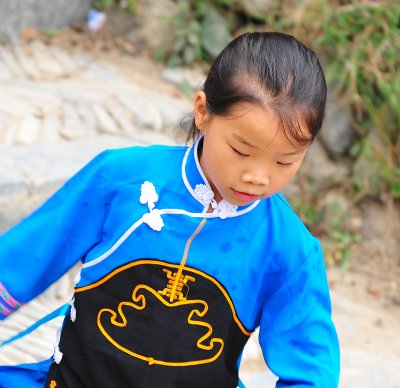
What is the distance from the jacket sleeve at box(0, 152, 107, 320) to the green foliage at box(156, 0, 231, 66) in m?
3.69

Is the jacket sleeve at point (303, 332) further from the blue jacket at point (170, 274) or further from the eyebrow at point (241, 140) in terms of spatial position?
the eyebrow at point (241, 140)

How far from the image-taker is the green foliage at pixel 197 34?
5.51m

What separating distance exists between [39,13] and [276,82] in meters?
3.94

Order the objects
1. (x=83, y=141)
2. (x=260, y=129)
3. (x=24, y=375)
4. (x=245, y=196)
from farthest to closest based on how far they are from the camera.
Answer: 1. (x=83, y=141)
2. (x=24, y=375)
3. (x=245, y=196)
4. (x=260, y=129)

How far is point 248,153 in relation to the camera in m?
1.67

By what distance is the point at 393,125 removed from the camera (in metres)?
4.89

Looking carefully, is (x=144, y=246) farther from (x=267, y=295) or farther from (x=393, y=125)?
(x=393, y=125)

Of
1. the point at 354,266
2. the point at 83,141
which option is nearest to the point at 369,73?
the point at 354,266

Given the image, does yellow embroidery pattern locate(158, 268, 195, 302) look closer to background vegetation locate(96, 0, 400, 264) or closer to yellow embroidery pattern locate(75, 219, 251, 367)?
yellow embroidery pattern locate(75, 219, 251, 367)

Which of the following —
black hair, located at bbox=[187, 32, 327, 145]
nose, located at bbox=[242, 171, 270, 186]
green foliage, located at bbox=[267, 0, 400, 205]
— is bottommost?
green foliage, located at bbox=[267, 0, 400, 205]

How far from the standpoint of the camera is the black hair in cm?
165

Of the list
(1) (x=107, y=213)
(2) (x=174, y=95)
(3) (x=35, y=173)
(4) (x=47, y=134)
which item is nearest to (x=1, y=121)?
(4) (x=47, y=134)

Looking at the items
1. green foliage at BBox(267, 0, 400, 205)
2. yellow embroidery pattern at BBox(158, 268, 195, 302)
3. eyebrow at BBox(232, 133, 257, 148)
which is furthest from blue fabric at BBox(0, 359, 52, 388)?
green foliage at BBox(267, 0, 400, 205)

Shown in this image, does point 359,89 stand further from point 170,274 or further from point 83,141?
point 170,274
